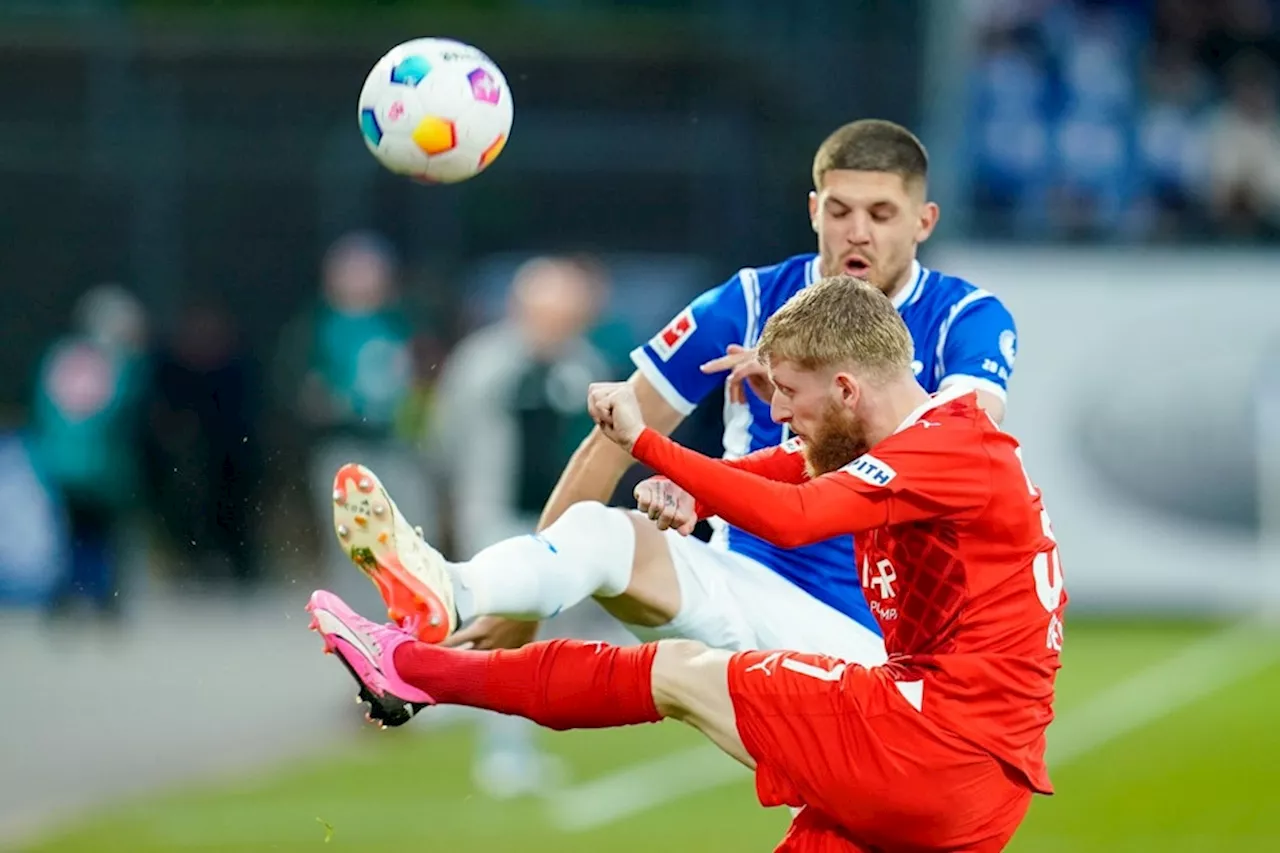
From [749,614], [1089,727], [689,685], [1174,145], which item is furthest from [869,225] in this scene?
[1174,145]

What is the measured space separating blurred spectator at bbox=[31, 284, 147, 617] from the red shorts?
11.7m

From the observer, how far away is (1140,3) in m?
20.0

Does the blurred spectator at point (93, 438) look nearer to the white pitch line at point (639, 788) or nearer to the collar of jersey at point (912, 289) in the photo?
the white pitch line at point (639, 788)

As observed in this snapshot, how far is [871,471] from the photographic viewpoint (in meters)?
5.42

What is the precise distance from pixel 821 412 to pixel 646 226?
13.2 meters

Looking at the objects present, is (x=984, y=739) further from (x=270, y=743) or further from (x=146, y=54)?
(x=146, y=54)

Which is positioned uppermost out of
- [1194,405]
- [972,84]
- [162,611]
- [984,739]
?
[972,84]

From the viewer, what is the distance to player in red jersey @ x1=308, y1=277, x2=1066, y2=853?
5.46 meters

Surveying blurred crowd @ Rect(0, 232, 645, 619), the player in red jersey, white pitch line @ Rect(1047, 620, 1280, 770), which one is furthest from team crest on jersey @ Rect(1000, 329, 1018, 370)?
white pitch line @ Rect(1047, 620, 1280, 770)

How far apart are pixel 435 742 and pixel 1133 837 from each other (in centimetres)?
455

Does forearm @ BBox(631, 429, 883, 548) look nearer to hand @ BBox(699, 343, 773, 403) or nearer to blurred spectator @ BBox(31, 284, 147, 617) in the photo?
hand @ BBox(699, 343, 773, 403)

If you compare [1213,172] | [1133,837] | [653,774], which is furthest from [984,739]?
[1213,172]

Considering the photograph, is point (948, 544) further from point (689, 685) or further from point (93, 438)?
point (93, 438)

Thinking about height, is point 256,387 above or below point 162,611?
above
